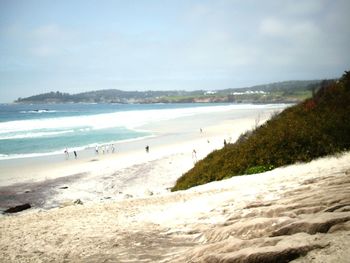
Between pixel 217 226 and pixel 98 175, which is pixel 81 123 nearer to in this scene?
pixel 98 175

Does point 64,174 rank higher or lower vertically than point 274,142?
lower

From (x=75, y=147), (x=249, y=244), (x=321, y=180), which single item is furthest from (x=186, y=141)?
(x=249, y=244)

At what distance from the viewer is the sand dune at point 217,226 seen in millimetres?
6051

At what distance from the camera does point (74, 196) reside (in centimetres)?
2423

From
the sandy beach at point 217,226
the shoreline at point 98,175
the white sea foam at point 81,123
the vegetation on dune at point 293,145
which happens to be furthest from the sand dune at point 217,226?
the white sea foam at point 81,123

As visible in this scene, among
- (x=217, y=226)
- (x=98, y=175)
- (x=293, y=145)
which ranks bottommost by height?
(x=98, y=175)

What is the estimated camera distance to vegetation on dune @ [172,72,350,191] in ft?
49.3

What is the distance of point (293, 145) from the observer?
15.6 meters

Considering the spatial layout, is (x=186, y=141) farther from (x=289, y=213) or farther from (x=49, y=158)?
(x=289, y=213)

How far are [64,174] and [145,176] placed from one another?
856cm

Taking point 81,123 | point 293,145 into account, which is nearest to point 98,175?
point 293,145

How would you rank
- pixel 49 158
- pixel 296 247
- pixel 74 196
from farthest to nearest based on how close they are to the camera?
pixel 49 158, pixel 74 196, pixel 296 247

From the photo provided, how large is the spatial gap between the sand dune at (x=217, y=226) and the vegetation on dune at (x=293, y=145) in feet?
3.51

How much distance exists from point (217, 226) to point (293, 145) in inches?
325
